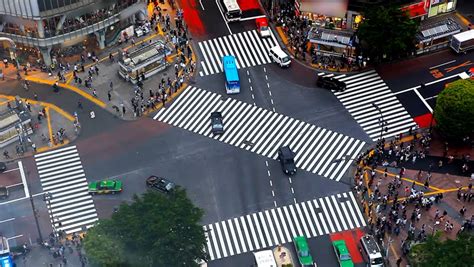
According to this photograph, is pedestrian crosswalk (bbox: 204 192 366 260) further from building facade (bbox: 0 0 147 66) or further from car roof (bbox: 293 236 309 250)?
building facade (bbox: 0 0 147 66)

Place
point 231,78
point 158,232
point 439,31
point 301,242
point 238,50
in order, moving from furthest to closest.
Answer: point 238,50
point 439,31
point 231,78
point 301,242
point 158,232

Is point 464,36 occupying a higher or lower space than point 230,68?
higher

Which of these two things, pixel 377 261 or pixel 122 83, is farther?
pixel 122 83

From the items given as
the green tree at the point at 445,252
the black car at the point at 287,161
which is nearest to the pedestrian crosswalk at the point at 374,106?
the black car at the point at 287,161

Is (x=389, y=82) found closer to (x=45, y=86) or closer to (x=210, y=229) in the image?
(x=210, y=229)

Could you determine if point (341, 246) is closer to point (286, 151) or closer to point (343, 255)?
point (343, 255)

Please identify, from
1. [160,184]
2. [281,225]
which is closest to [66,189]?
[160,184]

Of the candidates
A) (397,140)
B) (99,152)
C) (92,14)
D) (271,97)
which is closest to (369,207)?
(397,140)
